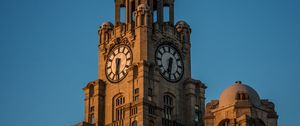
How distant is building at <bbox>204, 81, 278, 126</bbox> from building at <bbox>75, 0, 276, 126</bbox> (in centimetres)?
942

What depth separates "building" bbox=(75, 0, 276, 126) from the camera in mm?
110000

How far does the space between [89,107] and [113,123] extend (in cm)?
539

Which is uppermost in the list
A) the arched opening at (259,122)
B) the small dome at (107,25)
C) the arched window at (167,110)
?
the small dome at (107,25)

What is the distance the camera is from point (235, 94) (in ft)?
333

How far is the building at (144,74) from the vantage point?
110m

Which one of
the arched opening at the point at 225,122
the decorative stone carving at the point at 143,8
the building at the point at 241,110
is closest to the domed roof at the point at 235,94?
the building at the point at 241,110

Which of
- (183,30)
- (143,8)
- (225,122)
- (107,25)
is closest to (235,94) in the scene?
(225,122)

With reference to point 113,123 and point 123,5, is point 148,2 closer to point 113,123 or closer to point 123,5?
point 123,5

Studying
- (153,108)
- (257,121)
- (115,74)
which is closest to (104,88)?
(115,74)

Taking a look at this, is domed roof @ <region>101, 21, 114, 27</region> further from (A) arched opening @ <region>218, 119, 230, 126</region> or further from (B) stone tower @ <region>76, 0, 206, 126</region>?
(A) arched opening @ <region>218, 119, 230, 126</region>

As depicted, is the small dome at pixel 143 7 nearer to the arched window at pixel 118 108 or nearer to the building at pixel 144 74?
the building at pixel 144 74

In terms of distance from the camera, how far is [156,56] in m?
114

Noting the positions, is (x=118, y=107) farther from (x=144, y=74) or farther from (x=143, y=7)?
(x=143, y=7)

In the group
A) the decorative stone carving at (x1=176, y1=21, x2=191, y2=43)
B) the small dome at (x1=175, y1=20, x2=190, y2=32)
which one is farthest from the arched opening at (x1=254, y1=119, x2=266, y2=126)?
the small dome at (x1=175, y1=20, x2=190, y2=32)
